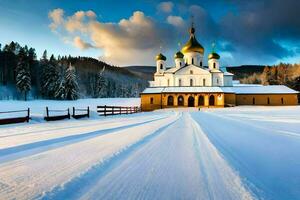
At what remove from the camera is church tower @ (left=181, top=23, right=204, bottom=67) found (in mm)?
64000

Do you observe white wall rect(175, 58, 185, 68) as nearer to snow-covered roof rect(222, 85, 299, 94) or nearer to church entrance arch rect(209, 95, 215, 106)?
snow-covered roof rect(222, 85, 299, 94)

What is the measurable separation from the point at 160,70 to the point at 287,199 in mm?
65335

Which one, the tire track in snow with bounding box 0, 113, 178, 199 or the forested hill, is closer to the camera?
the tire track in snow with bounding box 0, 113, 178, 199

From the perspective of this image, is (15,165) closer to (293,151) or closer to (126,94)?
(293,151)

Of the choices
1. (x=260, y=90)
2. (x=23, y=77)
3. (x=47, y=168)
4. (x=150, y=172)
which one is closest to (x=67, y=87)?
(x=23, y=77)

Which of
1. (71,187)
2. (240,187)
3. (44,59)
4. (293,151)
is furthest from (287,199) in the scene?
(44,59)

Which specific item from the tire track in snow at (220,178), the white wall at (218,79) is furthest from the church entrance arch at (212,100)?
the tire track in snow at (220,178)

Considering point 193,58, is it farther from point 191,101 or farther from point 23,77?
point 23,77

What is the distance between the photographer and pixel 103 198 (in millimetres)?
3248

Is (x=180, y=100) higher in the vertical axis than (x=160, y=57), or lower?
lower

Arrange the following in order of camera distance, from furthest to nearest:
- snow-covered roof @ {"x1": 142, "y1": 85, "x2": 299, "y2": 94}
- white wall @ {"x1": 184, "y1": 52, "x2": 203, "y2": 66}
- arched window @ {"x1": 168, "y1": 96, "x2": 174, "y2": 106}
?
white wall @ {"x1": 184, "y1": 52, "x2": 203, "y2": 66}, arched window @ {"x1": 168, "y1": 96, "x2": 174, "y2": 106}, snow-covered roof @ {"x1": 142, "y1": 85, "x2": 299, "y2": 94}

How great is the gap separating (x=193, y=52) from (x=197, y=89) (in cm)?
1187

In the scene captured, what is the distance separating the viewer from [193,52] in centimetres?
6406

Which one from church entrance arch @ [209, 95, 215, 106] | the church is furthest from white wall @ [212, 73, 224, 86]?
church entrance arch @ [209, 95, 215, 106]
